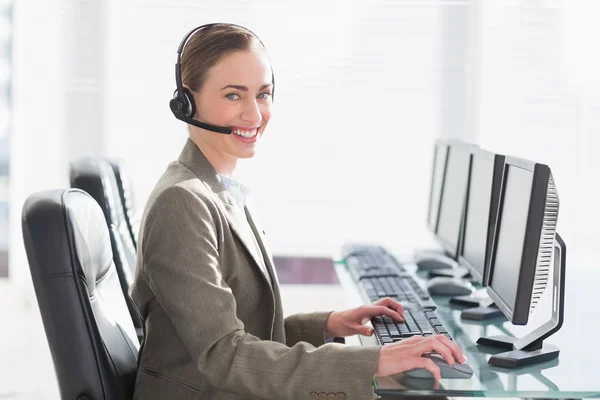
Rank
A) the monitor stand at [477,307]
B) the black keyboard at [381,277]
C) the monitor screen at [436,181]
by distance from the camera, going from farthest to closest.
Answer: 1. the monitor screen at [436,181]
2. the black keyboard at [381,277]
3. the monitor stand at [477,307]

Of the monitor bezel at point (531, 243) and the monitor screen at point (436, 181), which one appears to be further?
the monitor screen at point (436, 181)

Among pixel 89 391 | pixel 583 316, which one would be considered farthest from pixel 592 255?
pixel 89 391

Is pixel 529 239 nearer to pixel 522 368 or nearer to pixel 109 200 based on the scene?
pixel 522 368

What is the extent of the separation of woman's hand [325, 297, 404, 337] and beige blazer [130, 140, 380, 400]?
0.91 feet

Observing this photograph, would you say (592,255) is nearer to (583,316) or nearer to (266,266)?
(583,316)

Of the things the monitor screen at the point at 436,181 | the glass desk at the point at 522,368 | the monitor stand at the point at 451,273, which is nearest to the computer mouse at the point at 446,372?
the glass desk at the point at 522,368

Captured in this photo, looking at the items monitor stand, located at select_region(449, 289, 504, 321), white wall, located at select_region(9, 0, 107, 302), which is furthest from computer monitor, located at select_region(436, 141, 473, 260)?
white wall, located at select_region(9, 0, 107, 302)

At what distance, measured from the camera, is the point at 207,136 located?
5.33ft

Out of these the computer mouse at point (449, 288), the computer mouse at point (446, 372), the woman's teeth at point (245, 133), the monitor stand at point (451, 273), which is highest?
the woman's teeth at point (245, 133)

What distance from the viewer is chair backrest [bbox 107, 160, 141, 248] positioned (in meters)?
2.48

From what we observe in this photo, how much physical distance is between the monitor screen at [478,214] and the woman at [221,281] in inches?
18.2

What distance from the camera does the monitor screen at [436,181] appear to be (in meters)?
2.88

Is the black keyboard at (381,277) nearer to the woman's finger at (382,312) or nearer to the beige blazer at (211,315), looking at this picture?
the woman's finger at (382,312)

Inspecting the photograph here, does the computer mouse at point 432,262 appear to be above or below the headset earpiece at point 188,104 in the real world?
below
